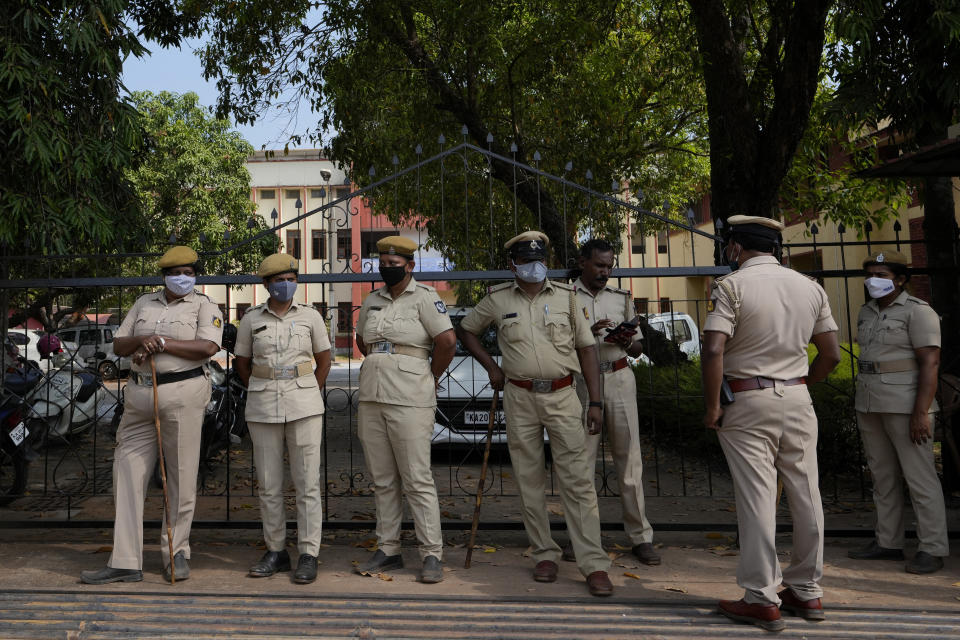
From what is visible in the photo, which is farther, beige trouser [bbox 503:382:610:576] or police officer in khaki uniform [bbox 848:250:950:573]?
police officer in khaki uniform [bbox 848:250:950:573]

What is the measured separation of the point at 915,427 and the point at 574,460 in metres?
1.97

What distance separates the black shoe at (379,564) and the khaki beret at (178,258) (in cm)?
204

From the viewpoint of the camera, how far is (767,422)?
3697 mm

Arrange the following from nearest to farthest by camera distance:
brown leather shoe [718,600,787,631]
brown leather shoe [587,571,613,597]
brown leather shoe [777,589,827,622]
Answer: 1. brown leather shoe [718,600,787,631]
2. brown leather shoe [777,589,827,622]
3. brown leather shoe [587,571,613,597]

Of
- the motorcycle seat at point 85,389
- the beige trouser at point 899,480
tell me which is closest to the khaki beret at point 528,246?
the beige trouser at point 899,480

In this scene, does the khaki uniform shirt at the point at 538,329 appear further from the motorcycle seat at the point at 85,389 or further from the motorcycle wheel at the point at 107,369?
the motorcycle seat at the point at 85,389

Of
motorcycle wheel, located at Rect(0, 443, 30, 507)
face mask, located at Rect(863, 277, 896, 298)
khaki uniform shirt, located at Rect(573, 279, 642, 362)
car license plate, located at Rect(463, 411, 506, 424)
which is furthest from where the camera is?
car license plate, located at Rect(463, 411, 506, 424)

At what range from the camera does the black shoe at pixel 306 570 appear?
433cm

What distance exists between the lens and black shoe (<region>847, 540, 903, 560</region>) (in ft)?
15.3

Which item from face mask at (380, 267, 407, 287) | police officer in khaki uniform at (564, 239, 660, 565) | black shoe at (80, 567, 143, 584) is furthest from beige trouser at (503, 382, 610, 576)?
black shoe at (80, 567, 143, 584)

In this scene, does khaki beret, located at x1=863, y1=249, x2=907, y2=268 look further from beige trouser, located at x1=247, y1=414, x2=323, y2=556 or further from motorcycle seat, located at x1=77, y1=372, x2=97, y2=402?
motorcycle seat, located at x1=77, y1=372, x2=97, y2=402

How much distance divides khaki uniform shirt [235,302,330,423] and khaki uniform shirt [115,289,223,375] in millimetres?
193

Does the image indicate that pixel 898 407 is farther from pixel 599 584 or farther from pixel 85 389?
pixel 85 389

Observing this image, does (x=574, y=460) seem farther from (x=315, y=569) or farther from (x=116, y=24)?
(x=116, y=24)
